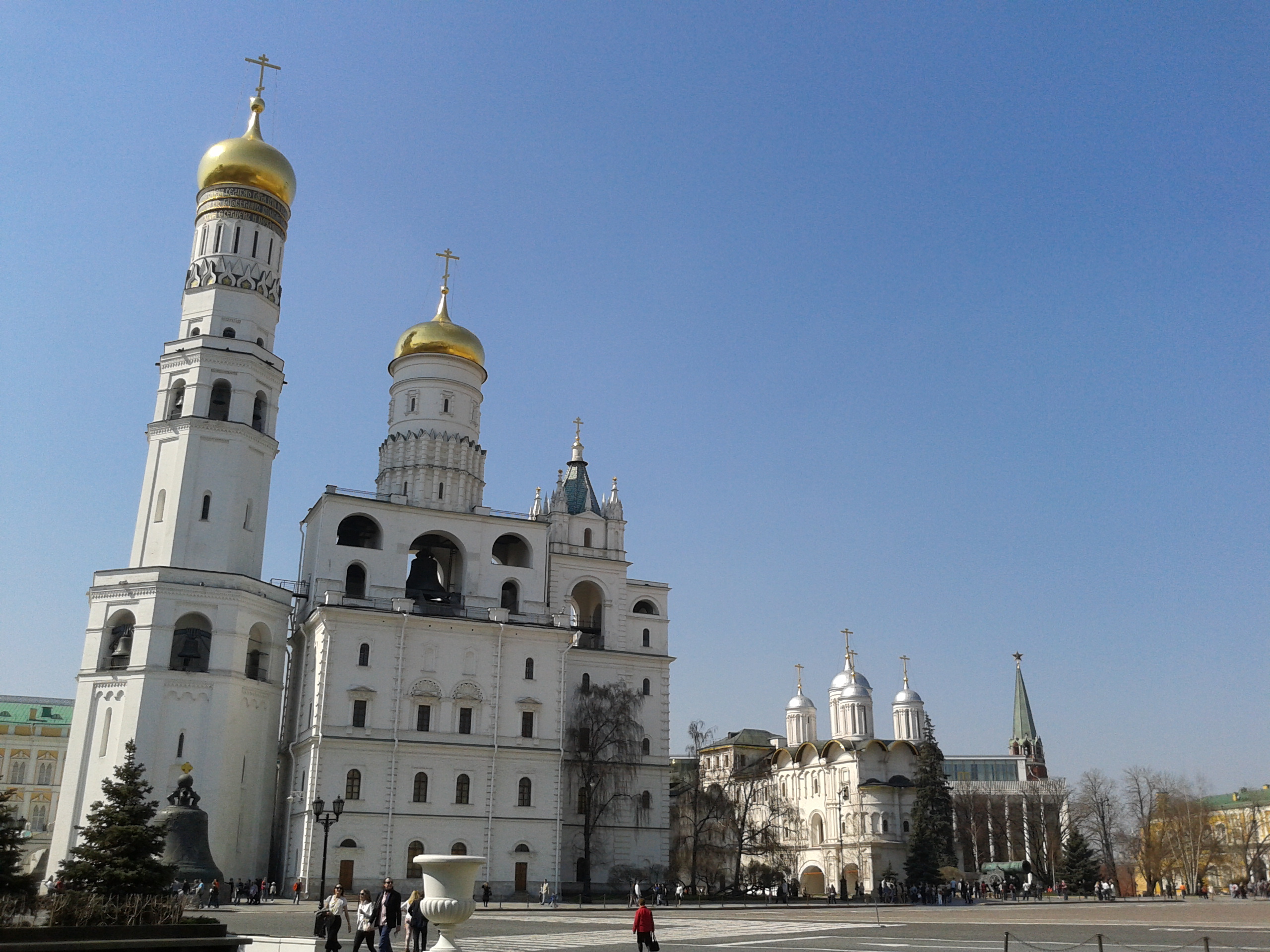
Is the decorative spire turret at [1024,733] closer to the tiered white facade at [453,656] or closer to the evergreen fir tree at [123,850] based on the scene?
the tiered white facade at [453,656]

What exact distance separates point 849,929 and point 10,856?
→ 59.0 ft

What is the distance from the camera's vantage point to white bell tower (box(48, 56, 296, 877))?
124 ft

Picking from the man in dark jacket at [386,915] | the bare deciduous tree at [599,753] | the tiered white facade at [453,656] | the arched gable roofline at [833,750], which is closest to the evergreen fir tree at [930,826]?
the arched gable roofline at [833,750]

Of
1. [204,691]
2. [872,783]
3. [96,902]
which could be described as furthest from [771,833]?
[96,902]

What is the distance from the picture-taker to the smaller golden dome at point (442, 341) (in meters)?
49.0

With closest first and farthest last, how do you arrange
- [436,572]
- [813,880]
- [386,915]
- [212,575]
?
[386,915] < [212,575] < [436,572] < [813,880]

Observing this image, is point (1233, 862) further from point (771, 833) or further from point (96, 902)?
point (96, 902)

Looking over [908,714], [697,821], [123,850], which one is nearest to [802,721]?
[908,714]

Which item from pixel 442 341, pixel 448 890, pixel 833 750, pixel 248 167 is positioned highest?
pixel 248 167

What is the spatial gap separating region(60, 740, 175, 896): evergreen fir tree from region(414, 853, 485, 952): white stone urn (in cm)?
954

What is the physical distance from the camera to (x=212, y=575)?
131 ft

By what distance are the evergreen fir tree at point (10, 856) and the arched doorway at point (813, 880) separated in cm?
6328

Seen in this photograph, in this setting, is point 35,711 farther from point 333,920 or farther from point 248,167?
point 333,920

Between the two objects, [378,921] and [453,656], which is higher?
[453,656]
